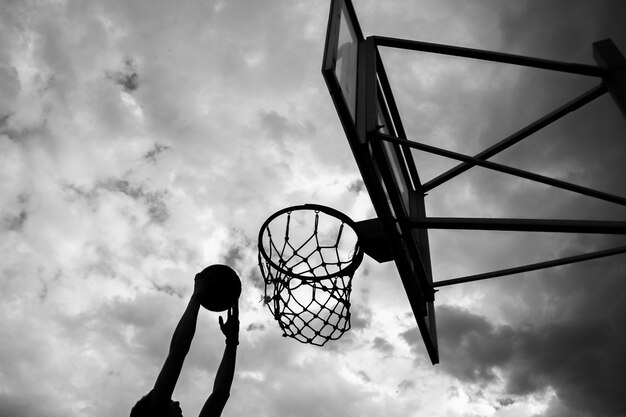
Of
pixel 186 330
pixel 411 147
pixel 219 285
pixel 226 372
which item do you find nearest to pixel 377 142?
pixel 411 147

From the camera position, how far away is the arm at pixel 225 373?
8.73ft

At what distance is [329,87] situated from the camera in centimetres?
346

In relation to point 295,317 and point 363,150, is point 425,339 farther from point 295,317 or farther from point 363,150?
point 363,150

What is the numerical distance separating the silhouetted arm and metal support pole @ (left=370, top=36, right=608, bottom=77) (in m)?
3.27

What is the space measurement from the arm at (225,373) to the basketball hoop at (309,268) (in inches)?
75.5

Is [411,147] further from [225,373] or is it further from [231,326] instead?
[225,373]

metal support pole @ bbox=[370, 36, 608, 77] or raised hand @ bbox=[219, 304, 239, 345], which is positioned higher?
metal support pole @ bbox=[370, 36, 608, 77]

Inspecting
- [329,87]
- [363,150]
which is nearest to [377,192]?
[363,150]

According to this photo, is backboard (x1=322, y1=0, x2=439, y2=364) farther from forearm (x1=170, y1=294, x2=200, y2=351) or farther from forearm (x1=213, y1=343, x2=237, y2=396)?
forearm (x1=170, y1=294, x2=200, y2=351)

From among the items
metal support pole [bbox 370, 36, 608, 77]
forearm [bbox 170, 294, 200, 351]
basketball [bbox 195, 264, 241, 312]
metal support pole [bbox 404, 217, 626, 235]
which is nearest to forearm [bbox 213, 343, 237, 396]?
basketball [bbox 195, 264, 241, 312]

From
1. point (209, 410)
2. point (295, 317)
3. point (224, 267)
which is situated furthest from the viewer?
point (295, 317)

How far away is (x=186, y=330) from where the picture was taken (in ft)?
7.29

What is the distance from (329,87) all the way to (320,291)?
7.36 ft

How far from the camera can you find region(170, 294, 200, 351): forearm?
2164 millimetres
